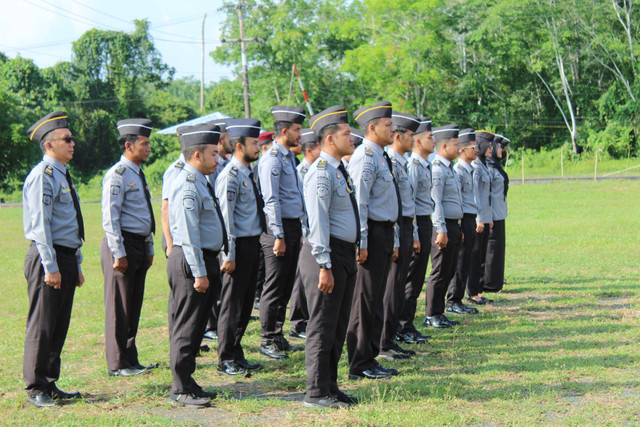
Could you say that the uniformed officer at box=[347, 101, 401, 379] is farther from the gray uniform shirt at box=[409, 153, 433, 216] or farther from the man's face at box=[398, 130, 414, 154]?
the gray uniform shirt at box=[409, 153, 433, 216]

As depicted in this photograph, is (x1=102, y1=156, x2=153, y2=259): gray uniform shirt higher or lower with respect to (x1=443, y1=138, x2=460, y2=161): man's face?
lower

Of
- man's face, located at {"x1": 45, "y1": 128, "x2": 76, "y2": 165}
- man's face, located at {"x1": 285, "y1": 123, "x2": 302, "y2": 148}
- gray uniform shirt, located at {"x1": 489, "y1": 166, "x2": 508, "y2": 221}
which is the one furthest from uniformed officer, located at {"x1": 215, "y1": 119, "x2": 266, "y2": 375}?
gray uniform shirt, located at {"x1": 489, "y1": 166, "x2": 508, "y2": 221}

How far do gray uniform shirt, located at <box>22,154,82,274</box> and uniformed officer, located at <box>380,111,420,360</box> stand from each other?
2.87 metres

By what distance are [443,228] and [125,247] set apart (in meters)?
3.53

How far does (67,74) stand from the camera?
50.1 m

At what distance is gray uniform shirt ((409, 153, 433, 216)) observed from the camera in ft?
24.1

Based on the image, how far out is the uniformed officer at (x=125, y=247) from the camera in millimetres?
5922

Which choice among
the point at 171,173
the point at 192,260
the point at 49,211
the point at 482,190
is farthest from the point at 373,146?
the point at 482,190

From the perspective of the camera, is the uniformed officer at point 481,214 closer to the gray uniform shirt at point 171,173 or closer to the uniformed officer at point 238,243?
the uniformed officer at point 238,243

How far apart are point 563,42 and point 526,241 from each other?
31.2 meters

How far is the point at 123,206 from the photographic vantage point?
6043mm

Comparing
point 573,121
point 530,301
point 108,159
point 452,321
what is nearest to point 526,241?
point 530,301

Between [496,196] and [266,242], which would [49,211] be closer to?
[266,242]

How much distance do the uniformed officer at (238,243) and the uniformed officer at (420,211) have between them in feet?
5.95
